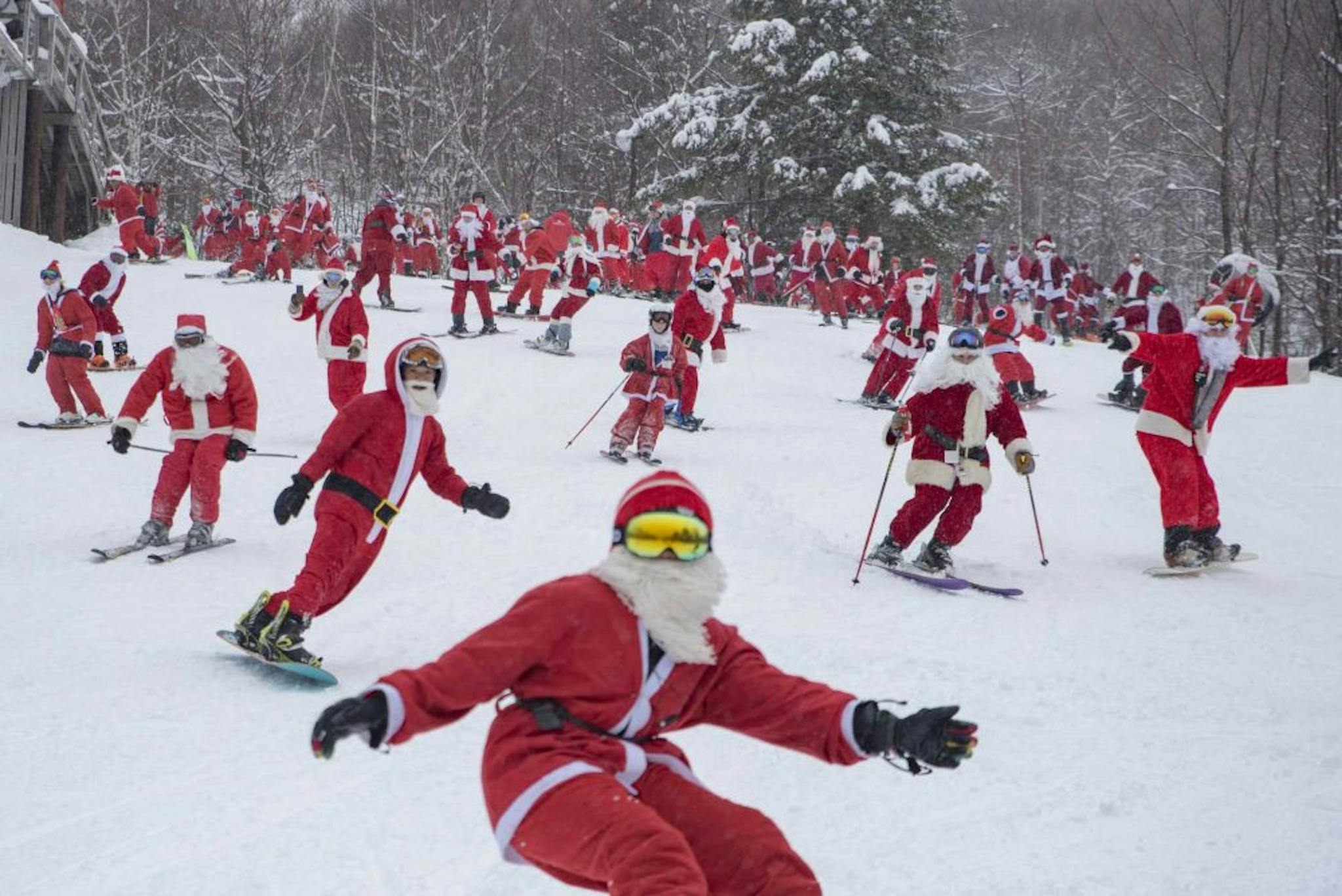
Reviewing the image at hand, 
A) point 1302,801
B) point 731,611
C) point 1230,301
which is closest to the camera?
point 1302,801

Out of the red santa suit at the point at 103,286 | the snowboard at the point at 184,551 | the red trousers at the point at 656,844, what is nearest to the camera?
the red trousers at the point at 656,844

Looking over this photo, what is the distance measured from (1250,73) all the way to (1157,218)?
26508 millimetres

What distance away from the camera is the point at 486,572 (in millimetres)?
7219

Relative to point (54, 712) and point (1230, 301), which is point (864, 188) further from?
point (54, 712)

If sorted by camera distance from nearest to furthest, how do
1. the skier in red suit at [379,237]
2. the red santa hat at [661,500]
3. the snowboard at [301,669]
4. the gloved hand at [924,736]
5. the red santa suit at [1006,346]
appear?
the gloved hand at [924,736]
the red santa hat at [661,500]
the snowboard at [301,669]
the red santa suit at [1006,346]
the skier in red suit at [379,237]

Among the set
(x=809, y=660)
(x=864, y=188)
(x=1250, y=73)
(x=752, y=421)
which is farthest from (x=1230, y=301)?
(x=864, y=188)

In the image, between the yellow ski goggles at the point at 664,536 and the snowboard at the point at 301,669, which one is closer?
the yellow ski goggles at the point at 664,536

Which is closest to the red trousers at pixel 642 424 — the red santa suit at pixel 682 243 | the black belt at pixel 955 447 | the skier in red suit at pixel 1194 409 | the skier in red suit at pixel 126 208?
the black belt at pixel 955 447

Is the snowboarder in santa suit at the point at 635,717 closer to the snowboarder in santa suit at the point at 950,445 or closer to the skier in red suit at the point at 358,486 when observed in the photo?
the skier in red suit at the point at 358,486

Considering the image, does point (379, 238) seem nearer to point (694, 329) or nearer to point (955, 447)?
point (694, 329)

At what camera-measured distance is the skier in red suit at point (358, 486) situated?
5.21m

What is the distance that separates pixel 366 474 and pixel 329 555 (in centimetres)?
40

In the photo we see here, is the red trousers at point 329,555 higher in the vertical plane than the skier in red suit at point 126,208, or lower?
lower

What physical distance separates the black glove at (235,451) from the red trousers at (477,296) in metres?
8.53
